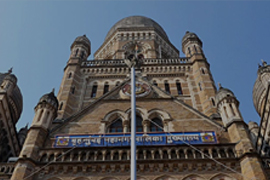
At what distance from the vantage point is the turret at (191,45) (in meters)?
27.7

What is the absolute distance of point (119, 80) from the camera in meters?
25.1

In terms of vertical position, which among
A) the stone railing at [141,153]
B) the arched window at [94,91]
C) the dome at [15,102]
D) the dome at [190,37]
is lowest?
the stone railing at [141,153]

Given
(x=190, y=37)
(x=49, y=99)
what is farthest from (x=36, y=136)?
(x=190, y=37)

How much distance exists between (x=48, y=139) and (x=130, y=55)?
1760 centimetres

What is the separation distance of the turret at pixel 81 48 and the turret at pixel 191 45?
32.4 feet

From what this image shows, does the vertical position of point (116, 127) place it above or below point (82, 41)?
below

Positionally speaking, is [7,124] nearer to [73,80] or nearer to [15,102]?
[15,102]

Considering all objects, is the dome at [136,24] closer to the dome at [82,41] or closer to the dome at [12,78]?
the dome at [82,41]

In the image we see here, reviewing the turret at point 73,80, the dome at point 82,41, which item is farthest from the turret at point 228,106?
the dome at point 82,41

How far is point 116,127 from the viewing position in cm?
1551

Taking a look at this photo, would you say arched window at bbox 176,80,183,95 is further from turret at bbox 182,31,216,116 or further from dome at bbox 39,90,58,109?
dome at bbox 39,90,58,109

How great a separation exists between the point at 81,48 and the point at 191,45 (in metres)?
10.9

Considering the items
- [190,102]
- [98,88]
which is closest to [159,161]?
[190,102]

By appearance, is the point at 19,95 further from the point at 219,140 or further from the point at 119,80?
the point at 219,140
